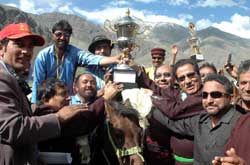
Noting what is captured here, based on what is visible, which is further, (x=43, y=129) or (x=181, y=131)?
(x=181, y=131)

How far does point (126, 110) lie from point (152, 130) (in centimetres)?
50

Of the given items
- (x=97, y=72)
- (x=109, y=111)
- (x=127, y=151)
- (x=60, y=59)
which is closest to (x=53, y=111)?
(x=109, y=111)

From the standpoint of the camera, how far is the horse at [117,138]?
418 cm

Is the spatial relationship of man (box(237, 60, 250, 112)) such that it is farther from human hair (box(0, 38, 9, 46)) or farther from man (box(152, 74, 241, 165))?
human hair (box(0, 38, 9, 46))

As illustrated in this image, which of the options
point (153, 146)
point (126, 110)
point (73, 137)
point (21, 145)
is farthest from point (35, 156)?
point (153, 146)

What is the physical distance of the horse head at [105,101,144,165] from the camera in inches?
163

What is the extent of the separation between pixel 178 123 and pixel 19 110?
6.20 ft

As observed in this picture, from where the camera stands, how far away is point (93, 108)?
13.8ft

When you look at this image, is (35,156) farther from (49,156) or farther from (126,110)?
(126,110)

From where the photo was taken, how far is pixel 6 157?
10.5 ft

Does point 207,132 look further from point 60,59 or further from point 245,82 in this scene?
point 60,59

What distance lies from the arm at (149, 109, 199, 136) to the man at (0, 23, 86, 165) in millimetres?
1305

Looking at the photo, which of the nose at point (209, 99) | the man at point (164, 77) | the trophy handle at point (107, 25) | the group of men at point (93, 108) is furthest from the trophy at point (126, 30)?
the nose at point (209, 99)

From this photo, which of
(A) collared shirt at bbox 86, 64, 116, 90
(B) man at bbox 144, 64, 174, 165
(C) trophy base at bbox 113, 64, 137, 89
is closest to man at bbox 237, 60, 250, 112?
(B) man at bbox 144, 64, 174, 165
